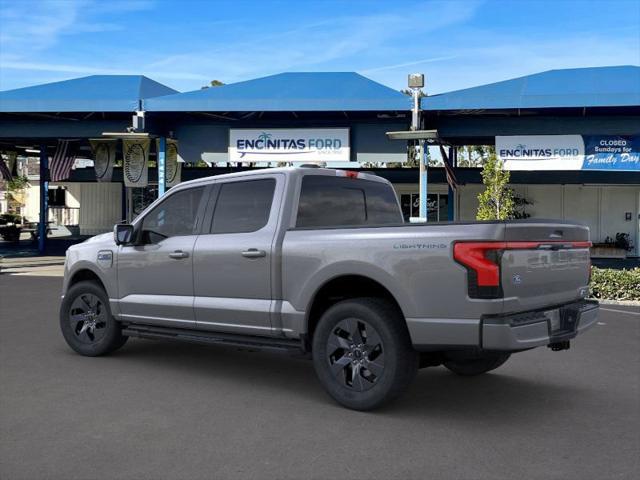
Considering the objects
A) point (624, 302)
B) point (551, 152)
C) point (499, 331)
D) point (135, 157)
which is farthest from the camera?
point (135, 157)

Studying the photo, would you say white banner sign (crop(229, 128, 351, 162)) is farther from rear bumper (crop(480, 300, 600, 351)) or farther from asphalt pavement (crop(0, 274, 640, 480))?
rear bumper (crop(480, 300, 600, 351))

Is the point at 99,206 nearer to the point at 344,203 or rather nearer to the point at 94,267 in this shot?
the point at 94,267

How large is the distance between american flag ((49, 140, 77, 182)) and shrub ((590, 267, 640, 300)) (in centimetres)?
1984

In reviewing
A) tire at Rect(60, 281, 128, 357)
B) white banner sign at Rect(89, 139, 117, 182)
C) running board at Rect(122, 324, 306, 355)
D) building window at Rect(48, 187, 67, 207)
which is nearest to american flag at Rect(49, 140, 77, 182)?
white banner sign at Rect(89, 139, 117, 182)

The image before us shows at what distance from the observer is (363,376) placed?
17.4 ft

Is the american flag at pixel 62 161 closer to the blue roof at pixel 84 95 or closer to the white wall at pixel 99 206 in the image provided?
the blue roof at pixel 84 95

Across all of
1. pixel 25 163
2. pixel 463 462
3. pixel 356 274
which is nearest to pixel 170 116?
pixel 356 274

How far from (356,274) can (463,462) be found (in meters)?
1.69

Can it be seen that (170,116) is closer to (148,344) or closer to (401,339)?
(148,344)

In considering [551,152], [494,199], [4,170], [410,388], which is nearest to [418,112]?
[494,199]

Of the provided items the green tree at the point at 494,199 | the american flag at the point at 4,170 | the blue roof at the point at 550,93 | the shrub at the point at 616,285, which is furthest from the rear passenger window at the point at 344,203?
the american flag at the point at 4,170

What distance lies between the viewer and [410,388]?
20.0ft

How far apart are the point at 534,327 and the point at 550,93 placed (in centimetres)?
1505

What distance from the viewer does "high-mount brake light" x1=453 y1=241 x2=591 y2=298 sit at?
15.0ft
